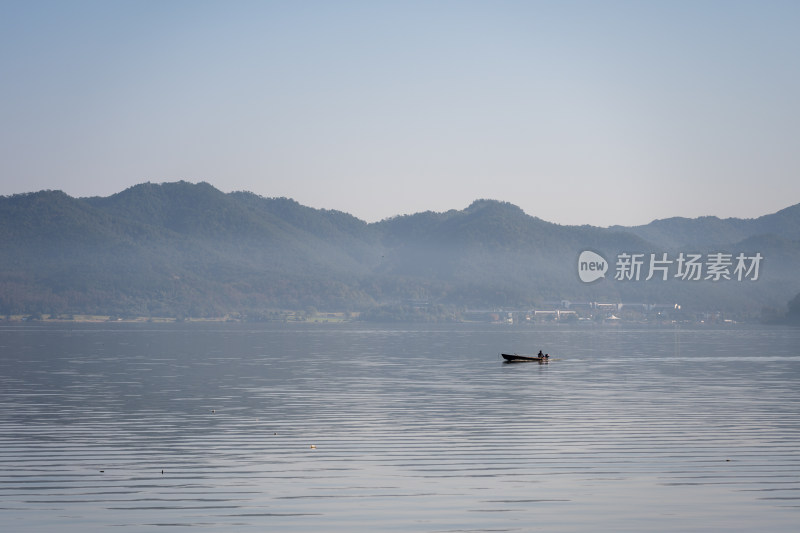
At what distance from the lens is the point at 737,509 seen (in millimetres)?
24156

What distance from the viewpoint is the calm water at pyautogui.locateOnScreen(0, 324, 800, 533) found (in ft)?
76.9

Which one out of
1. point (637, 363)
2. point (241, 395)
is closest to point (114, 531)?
point (241, 395)

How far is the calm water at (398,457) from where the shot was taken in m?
23.4

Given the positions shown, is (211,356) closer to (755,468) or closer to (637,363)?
(637,363)

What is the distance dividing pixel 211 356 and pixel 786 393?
229 ft

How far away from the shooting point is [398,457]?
32750mm

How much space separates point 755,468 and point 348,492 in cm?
1244

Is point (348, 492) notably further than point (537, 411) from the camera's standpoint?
No

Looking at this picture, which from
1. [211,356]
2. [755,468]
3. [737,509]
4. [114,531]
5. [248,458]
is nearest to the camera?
[114,531]

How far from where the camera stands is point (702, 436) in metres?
38.1

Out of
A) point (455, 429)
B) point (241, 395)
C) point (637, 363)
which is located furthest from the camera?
point (637, 363)

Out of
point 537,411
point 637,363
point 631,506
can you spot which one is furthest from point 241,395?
point 637,363

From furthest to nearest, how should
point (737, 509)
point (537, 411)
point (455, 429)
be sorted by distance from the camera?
1. point (537, 411)
2. point (455, 429)
3. point (737, 509)

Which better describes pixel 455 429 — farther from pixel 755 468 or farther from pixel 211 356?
pixel 211 356
